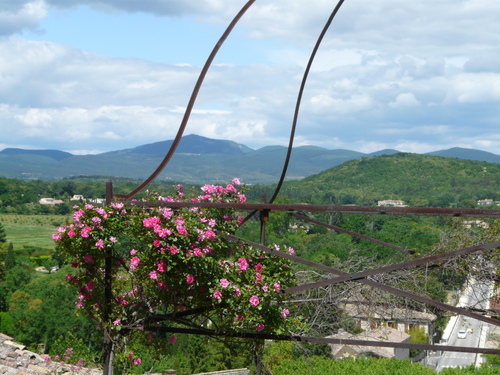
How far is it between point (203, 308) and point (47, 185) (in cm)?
8186

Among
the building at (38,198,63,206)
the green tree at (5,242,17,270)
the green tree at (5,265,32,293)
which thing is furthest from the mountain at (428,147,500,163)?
the green tree at (5,265,32,293)

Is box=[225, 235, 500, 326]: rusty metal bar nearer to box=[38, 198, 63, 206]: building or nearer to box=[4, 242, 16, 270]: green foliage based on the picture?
box=[4, 242, 16, 270]: green foliage

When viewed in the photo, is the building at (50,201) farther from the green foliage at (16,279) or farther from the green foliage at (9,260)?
the green foliage at (16,279)

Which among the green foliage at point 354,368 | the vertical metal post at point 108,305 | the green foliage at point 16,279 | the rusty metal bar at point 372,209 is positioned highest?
the rusty metal bar at point 372,209

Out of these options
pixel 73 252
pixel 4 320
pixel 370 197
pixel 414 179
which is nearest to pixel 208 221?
pixel 73 252

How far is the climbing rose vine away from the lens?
328 cm

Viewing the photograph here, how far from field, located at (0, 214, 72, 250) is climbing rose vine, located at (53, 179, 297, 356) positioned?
56.5m

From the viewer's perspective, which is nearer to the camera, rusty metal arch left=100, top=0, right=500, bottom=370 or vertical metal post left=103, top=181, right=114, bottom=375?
rusty metal arch left=100, top=0, right=500, bottom=370

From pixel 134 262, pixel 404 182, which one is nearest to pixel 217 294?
pixel 134 262

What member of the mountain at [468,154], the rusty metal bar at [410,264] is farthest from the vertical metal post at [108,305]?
the mountain at [468,154]

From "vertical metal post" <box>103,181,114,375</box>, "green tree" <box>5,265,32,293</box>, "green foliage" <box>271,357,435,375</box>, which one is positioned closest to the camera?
"vertical metal post" <box>103,181,114,375</box>

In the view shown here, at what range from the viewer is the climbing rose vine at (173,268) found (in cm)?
328

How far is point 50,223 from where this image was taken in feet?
222

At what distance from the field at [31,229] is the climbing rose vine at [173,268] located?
56474mm
